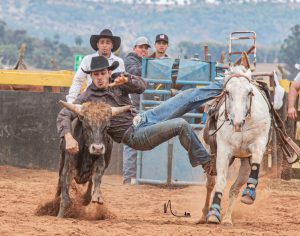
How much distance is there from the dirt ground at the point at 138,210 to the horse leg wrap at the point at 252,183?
340mm

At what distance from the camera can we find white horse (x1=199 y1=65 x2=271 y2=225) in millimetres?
10355

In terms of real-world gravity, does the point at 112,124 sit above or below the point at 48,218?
above

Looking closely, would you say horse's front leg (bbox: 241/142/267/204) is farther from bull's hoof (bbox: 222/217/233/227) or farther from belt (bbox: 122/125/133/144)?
belt (bbox: 122/125/133/144)

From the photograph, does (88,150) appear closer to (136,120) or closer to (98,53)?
(136,120)

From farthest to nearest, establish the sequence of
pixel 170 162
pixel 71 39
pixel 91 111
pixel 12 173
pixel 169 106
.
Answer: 1. pixel 71 39
2. pixel 12 173
3. pixel 170 162
4. pixel 169 106
5. pixel 91 111

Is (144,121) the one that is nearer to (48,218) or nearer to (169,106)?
(169,106)

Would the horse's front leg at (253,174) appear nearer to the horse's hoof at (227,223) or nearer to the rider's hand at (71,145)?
the horse's hoof at (227,223)

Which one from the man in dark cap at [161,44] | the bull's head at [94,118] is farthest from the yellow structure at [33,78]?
the bull's head at [94,118]

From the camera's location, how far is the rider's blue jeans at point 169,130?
1045 cm

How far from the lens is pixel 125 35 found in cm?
18350

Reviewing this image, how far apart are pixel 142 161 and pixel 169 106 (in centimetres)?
421

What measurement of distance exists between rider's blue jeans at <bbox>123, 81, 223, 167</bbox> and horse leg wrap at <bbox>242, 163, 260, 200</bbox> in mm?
486

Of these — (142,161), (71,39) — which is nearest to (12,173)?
(142,161)

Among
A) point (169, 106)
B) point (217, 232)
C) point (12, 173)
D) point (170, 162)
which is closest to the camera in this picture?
point (217, 232)
